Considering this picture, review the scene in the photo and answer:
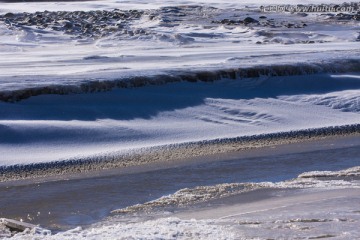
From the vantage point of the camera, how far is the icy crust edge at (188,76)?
1034 cm

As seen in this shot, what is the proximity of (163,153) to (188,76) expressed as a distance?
3219 mm

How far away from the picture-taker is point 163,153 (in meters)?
8.52

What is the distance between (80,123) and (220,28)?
11.7 metres

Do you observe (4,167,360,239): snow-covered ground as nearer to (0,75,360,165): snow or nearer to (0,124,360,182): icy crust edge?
(0,124,360,182): icy crust edge

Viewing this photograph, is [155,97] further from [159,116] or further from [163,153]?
[163,153]

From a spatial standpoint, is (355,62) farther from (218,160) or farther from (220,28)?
(220,28)

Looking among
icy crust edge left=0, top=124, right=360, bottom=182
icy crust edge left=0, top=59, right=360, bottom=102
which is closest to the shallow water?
icy crust edge left=0, top=124, right=360, bottom=182

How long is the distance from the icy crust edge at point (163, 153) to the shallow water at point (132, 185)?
0.29m

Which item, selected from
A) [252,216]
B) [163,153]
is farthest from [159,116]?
[252,216]

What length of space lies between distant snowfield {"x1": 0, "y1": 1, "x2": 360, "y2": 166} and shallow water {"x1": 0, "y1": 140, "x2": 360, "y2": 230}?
0.77 m

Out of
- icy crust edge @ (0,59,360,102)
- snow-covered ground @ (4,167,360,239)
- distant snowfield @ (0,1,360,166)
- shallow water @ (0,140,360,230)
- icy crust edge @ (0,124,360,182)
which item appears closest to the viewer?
snow-covered ground @ (4,167,360,239)

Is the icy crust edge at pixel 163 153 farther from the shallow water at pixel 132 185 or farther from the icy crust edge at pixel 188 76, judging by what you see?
the icy crust edge at pixel 188 76

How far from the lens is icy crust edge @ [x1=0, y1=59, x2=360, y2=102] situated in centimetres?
1034

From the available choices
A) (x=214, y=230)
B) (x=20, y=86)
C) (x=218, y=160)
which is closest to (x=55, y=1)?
(x=20, y=86)
